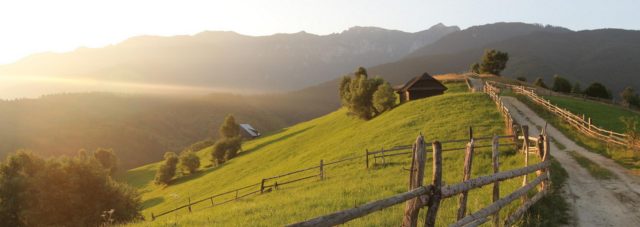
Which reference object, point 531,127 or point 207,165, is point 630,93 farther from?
point 207,165

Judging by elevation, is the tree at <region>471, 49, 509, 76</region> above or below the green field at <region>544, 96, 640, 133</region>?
above

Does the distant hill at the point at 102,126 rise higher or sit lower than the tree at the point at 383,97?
lower

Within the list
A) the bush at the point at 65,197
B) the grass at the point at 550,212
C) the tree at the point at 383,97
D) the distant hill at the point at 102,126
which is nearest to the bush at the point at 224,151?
the tree at the point at 383,97

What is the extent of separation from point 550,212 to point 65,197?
3265 cm

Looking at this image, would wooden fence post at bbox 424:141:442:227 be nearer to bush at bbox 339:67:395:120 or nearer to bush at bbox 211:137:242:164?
bush at bbox 339:67:395:120

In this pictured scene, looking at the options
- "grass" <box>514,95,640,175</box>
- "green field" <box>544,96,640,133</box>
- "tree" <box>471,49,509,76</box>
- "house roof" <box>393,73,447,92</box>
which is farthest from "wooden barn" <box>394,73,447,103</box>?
"tree" <box>471,49,509,76</box>

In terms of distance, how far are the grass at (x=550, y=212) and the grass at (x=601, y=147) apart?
7396 mm

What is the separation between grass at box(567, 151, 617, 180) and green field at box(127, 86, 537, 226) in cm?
319

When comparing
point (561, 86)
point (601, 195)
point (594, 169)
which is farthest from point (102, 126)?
point (601, 195)

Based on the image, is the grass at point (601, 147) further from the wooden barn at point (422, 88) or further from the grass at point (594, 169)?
the wooden barn at point (422, 88)

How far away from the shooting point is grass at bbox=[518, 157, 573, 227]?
34.7 ft

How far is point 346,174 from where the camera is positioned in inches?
1072

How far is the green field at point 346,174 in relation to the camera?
1379 cm

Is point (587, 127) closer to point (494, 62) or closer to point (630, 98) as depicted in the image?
point (630, 98)
